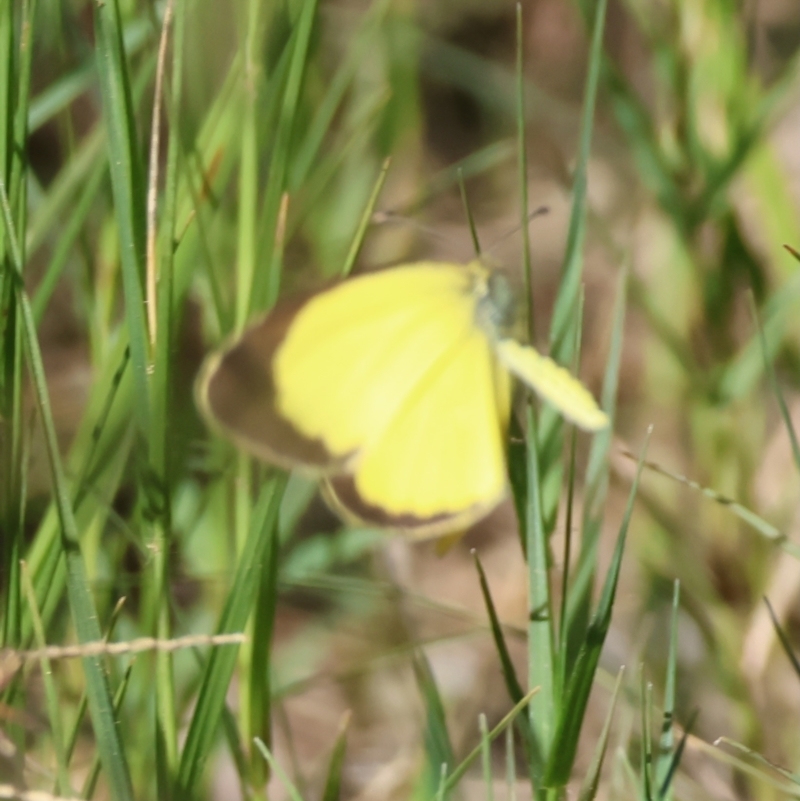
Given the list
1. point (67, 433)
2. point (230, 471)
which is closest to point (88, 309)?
point (230, 471)

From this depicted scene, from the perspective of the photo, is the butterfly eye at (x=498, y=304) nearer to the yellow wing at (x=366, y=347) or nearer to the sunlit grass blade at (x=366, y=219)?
the yellow wing at (x=366, y=347)

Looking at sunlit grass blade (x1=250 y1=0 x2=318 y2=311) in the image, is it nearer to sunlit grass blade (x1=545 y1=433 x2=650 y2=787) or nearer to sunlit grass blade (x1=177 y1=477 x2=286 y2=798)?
sunlit grass blade (x1=177 y1=477 x2=286 y2=798)

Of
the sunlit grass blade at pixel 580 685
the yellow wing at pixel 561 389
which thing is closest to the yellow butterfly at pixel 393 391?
the yellow wing at pixel 561 389

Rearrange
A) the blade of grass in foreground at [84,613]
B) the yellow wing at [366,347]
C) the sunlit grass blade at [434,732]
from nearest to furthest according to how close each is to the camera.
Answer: the blade of grass in foreground at [84,613]
the sunlit grass blade at [434,732]
the yellow wing at [366,347]

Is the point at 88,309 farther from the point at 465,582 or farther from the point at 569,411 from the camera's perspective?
the point at 465,582

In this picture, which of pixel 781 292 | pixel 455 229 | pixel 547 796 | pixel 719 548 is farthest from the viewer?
pixel 455 229

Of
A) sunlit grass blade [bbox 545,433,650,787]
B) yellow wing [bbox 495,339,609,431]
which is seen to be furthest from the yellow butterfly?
sunlit grass blade [bbox 545,433,650,787]

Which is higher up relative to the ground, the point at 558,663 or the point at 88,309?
the point at 88,309
